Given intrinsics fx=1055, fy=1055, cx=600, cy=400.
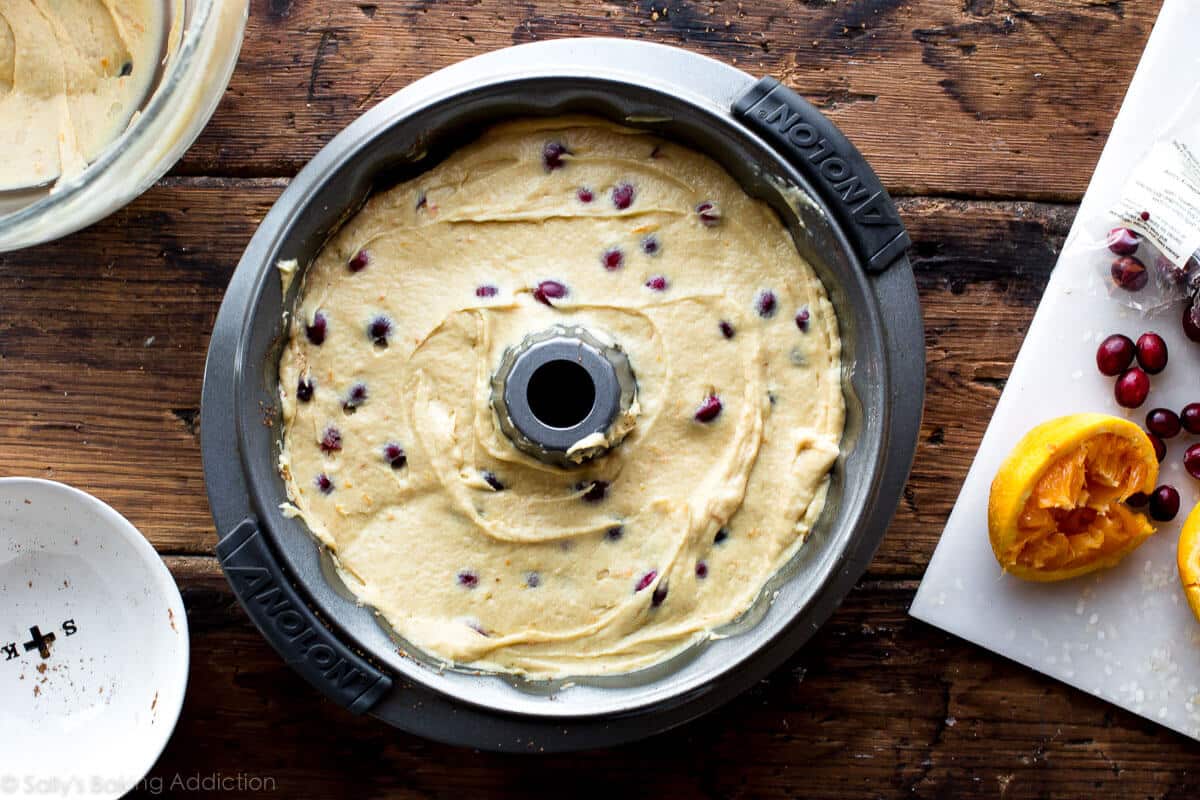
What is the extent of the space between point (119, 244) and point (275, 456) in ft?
1.55

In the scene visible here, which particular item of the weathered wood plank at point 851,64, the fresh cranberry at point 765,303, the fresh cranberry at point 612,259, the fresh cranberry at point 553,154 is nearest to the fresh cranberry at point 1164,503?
the weathered wood plank at point 851,64

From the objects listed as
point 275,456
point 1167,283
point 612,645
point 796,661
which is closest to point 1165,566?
point 1167,283

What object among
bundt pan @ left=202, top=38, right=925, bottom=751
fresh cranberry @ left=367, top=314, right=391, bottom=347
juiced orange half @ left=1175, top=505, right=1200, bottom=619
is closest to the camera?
bundt pan @ left=202, top=38, right=925, bottom=751

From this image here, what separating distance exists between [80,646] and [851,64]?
1.42 metres

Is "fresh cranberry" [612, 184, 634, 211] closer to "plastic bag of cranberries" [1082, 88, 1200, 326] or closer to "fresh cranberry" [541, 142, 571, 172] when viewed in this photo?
"fresh cranberry" [541, 142, 571, 172]

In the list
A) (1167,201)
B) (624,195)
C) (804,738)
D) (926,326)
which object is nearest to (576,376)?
(624,195)

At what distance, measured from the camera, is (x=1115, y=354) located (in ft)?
5.19

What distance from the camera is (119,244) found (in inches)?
61.7

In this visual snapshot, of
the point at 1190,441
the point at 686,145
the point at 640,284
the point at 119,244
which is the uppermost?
the point at 686,145

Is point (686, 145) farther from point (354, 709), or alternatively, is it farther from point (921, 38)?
point (354, 709)

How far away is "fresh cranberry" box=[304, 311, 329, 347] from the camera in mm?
1375

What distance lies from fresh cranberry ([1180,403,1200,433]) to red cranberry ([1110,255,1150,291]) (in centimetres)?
19

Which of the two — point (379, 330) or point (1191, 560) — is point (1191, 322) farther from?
point (379, 330)

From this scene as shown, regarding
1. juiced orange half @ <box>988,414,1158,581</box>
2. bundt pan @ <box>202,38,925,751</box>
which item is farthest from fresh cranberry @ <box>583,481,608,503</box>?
juiced orange half @ <box>988,414,1158,581</box>
